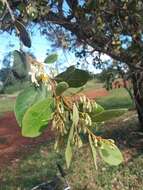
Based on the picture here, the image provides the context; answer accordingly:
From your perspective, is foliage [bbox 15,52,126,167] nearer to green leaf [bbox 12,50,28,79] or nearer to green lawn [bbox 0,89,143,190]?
green leaf [bbox 12,50,28,79]

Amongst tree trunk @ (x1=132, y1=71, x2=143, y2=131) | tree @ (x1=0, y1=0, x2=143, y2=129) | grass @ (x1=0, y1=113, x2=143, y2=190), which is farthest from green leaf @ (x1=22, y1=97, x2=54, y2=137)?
tree trunk @ (x1=132, y1=71, x2=143, y2=131)

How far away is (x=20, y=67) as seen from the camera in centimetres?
93

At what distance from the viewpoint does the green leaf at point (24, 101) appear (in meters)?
0.92

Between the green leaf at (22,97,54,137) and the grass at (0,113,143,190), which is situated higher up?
the green leaf at (22,97,54,137)

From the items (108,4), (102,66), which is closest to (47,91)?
(108,4)

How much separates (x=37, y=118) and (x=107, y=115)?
0.13 m

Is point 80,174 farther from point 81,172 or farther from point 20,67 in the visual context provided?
point 20,67

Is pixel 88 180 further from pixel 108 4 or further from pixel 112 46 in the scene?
pixel 108 4

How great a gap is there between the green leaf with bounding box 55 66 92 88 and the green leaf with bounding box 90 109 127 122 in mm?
84

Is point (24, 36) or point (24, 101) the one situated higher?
point (24, 36)

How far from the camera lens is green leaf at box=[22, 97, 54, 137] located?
0.87m

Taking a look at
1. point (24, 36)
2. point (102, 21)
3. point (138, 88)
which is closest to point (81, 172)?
point (138, 88)

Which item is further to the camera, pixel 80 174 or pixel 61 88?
pixel 80 174

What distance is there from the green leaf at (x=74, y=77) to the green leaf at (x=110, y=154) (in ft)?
0.49
